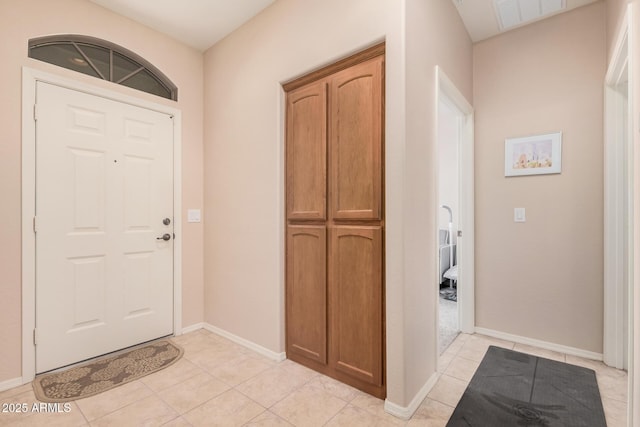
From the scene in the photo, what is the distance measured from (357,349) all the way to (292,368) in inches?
24.3

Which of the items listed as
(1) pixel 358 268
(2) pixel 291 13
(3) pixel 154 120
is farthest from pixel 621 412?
(3) pixel 154 120

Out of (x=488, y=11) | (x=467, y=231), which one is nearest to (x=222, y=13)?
(x=488, y=11)

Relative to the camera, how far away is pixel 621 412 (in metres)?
1.71

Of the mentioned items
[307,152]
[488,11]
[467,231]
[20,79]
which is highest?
[488,11]

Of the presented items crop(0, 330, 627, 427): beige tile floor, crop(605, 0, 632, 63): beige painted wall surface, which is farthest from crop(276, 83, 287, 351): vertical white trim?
crop(605, 0, 632, 63): beige painted wall surface

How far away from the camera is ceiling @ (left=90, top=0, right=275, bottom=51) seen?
247 cm

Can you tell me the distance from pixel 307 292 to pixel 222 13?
2.48m

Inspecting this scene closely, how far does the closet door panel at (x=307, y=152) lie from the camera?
2162 mm

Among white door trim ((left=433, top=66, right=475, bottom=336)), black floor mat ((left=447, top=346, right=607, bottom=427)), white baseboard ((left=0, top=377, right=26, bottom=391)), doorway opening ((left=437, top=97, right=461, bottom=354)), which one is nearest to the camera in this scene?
black floor mat ((left=447, top=346, right=607, bottom=427))

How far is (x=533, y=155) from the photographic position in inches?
103

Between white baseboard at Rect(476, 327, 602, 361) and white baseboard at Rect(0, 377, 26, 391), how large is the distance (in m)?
3.70

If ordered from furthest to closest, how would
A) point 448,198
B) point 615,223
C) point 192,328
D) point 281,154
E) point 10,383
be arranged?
point 448,198 → point 192,328 → point 281,154 → point 615,223 → point 10,383

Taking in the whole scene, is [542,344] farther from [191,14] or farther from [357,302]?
[191,14]

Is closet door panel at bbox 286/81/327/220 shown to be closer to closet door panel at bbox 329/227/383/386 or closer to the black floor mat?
closet door panel at bbox 329/227/383/386
